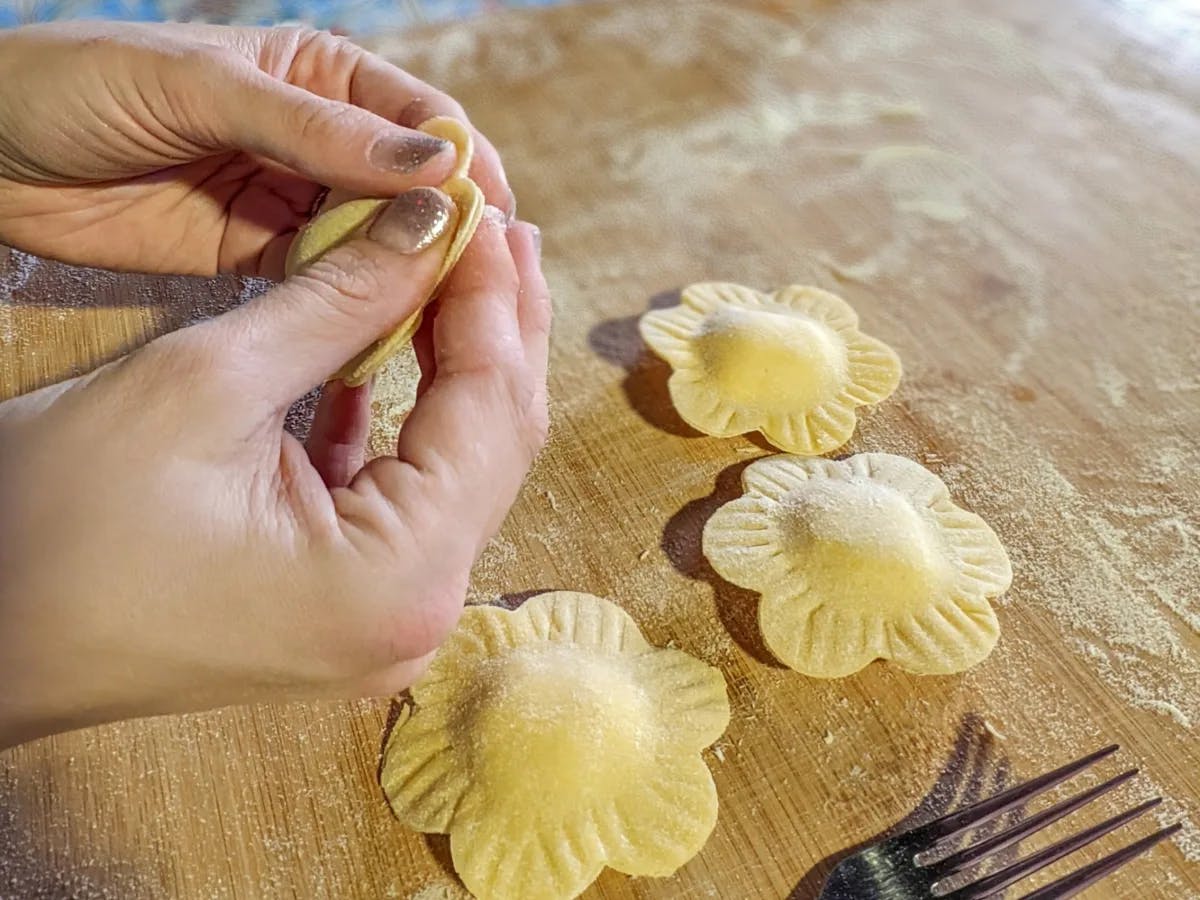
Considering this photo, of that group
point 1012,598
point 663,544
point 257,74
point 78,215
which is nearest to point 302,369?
point 257,74

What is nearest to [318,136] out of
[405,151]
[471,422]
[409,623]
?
[405,151]

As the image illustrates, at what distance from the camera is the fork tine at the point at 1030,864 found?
3.08ft

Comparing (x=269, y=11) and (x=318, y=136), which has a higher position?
(x=318, y=136)

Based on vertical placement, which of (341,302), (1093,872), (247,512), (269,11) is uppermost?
(341,302)

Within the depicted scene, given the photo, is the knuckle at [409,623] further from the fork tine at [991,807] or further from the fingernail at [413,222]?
the fork tine at [991,807]

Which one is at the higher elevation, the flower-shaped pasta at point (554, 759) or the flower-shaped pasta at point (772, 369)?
the flower-shaped pasta at point (772, 369)

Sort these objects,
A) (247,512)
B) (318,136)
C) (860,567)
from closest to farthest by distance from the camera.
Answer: (247,512) < (318,136) < (860,567)

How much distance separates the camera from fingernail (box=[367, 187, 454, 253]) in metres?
0.94

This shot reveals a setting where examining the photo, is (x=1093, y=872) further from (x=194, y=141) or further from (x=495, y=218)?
(x=194, y=141)

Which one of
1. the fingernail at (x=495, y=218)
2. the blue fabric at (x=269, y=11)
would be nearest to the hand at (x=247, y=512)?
the fingernail at (x=495, y=218)

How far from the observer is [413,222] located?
3.11 feet

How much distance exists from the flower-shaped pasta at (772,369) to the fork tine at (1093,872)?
0.61 metres

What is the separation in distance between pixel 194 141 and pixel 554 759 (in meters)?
0.87

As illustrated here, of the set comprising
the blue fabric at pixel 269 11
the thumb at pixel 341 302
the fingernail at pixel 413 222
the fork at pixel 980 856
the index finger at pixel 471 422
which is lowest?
the blue fabric at pixel 269 11
